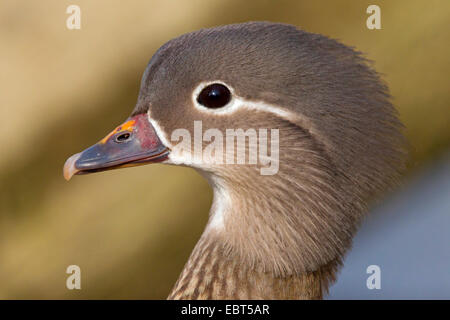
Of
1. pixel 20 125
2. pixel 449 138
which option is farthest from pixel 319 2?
pixel 20 125

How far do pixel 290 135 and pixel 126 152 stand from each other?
0.22 meters

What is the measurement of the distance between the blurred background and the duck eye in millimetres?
437

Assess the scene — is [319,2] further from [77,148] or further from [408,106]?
[77,148]

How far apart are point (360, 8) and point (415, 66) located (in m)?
0.17

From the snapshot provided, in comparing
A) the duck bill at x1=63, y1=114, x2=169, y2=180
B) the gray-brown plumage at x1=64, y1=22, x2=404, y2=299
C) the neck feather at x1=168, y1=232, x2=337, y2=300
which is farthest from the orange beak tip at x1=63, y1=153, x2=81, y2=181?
the neck feather at x1=168, y1=232, x2=337, y2=300

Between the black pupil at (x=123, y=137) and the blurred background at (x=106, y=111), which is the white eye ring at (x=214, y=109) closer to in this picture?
the black pupil at (x=123, y=137)

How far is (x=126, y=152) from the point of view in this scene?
734mm

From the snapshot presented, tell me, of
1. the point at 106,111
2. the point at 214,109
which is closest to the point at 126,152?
the point at 214,109

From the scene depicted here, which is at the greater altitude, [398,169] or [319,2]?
[319,2]

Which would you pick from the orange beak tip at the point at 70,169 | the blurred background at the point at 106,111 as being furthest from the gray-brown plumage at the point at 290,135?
the blurred background at the point at 106,111

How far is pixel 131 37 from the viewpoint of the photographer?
112 cm

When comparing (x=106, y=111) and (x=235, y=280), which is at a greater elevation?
(x=106, y=111)

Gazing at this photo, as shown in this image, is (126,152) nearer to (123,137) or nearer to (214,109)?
(123,137)

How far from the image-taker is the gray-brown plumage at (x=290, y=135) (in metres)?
0.68
